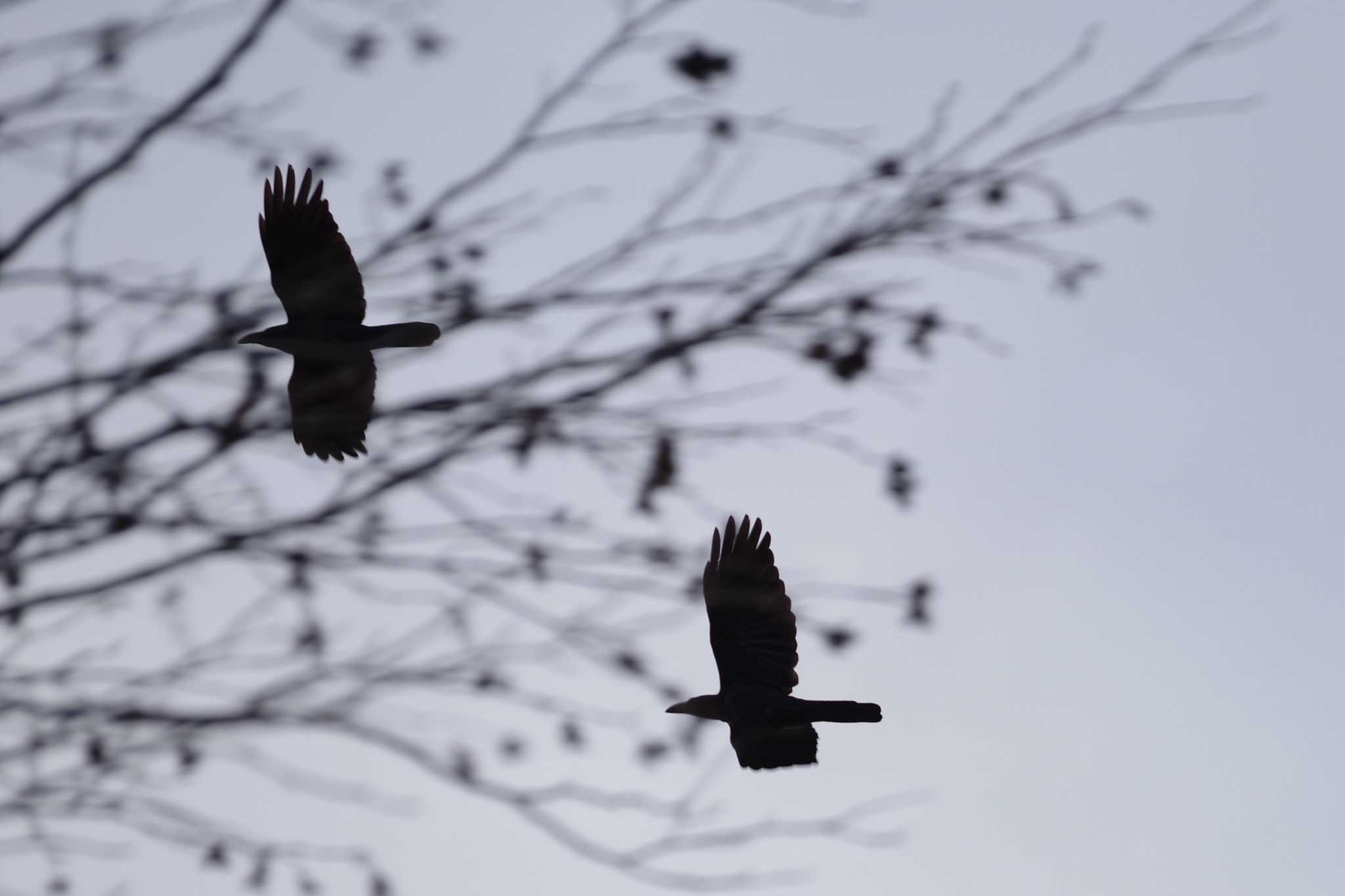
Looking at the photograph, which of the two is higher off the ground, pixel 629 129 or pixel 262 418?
pixel 629 129

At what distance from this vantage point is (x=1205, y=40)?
489 centimetres

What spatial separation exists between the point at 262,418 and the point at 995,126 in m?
2.81

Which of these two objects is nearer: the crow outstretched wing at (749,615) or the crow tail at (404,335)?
the crow tail at (404,335)

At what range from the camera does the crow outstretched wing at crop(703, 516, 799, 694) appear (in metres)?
3.38

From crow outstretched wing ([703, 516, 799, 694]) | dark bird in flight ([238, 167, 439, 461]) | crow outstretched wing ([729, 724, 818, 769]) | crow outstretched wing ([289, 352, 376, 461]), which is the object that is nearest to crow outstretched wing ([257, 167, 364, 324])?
dark bird in flight ([238, 167, 439, 461])

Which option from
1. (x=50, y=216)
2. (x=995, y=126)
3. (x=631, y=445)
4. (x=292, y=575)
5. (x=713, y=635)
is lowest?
(x=713, y=635)

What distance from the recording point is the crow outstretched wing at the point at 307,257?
10.9ft

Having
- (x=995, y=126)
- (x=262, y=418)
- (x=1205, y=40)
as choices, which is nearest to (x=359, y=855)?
(x=262, y=418)

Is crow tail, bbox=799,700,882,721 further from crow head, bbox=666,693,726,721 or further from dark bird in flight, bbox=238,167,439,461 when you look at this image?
dark bird in flight, bbox=238,167,439,461

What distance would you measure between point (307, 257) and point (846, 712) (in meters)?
1.73

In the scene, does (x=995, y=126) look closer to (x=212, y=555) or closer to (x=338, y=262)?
(x=338, y=262)

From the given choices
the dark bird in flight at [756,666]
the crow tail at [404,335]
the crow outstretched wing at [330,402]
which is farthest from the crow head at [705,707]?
the crow outstretched wing at [330,402]

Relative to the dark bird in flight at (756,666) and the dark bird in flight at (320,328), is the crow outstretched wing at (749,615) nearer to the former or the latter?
the dark bird in flight at (756,666)

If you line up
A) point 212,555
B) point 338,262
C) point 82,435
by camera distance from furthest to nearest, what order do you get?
point 212,555 < point 82,435 < point 338,262
